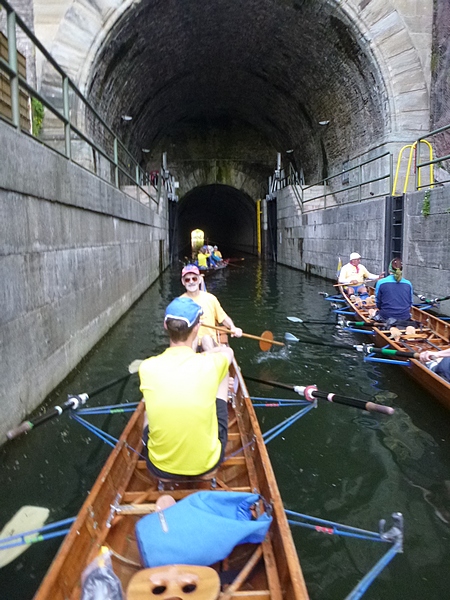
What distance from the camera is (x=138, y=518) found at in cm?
326

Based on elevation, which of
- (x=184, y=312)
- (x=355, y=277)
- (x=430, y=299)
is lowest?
(x=430, y=299)

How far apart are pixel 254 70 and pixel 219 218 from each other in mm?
28335

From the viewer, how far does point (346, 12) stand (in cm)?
1492

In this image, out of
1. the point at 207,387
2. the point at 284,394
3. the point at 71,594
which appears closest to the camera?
the point at 71,594

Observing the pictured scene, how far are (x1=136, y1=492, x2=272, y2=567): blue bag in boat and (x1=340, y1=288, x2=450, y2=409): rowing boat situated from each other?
3.99m

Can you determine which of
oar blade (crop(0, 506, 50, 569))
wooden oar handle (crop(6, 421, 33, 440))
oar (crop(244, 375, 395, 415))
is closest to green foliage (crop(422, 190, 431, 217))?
oar (crop(244, 375, 395, 415))

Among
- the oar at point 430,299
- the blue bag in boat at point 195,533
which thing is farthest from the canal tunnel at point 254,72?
the blue bag in boat at point 195,533

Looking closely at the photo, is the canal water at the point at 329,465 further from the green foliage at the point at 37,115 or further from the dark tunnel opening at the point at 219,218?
the dark tunnel opening at the point at 219,218

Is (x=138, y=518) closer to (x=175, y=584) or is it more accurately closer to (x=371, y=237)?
(x=175, y=584)

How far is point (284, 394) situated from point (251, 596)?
431cm

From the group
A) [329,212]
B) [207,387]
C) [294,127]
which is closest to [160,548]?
[207,387]

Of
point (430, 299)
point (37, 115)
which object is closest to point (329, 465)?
point (430, 299)

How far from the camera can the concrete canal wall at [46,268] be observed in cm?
472

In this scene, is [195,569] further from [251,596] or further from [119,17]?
[119,17]
